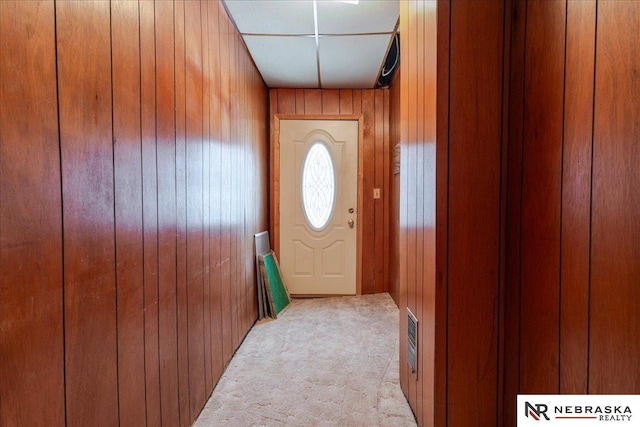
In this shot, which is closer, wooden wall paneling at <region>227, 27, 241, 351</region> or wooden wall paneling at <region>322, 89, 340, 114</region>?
wooden wall paneling at <region>227, 27, 241, 351</region>

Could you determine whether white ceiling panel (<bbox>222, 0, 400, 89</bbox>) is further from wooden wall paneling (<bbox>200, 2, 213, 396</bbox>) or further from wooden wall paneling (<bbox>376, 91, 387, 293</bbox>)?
wooden wall paneling (<bbox>200, 2, 213, 396</bbox>)

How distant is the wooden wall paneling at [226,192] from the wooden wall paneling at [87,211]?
105 cm

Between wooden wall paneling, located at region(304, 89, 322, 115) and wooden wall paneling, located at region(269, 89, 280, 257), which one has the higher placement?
wooden wall paneling, located at region(304, 89, 322, 115)

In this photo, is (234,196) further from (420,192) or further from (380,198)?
(380,198)

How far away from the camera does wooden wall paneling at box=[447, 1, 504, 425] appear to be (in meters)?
1.27

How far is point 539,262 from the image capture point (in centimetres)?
110

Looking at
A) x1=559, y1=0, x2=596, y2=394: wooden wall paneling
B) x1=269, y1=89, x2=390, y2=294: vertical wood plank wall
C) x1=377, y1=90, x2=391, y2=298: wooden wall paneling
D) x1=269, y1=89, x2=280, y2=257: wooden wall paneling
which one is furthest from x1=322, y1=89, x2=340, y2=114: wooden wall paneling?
x1=559, y1=0, x2=596, y2=394: wooden wall paneling

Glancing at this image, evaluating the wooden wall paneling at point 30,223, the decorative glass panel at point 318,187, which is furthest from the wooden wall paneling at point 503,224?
the decorative glass panel at point 318,187

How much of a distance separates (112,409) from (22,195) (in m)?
0.71

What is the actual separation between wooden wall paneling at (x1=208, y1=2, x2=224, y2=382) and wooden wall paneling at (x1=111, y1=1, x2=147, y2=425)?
0.70m

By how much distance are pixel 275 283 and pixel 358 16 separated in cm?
242

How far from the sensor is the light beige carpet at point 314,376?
5.30ft

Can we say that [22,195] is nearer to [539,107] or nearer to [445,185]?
[445,185]

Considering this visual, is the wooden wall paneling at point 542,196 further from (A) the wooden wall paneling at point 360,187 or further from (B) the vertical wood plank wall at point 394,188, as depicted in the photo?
(A) the wooden wall paneling at point 360,187
